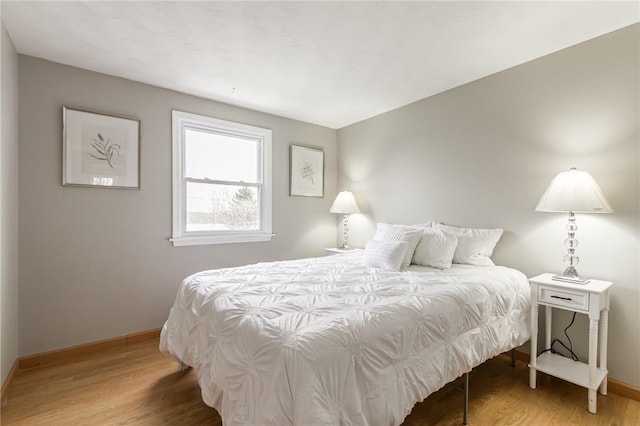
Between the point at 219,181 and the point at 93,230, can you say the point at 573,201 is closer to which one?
the point at 219,181

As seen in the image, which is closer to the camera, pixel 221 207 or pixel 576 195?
pixel 576 195

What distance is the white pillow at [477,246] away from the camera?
102 inches

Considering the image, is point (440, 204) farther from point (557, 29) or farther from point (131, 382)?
point (131, 382)

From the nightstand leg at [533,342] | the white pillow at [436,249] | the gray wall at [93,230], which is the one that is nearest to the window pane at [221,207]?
the gray wall at [93,230]

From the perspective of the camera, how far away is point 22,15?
6.30 ft

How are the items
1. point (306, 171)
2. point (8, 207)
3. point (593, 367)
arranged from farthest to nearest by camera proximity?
1. point (306, 171)
2. point (8, 207)
3. point (593, 367)

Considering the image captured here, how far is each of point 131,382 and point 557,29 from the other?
3.88 meters

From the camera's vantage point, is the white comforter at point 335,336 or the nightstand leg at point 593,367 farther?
the nightstand leg at point 593,367

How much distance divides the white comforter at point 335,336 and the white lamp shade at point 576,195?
611mm

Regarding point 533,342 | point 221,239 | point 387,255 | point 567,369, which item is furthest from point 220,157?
point 567,369

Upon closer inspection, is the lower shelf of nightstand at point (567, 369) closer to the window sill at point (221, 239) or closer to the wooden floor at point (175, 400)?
the wooden floor at point (175, 400)

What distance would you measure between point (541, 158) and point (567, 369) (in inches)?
61.3

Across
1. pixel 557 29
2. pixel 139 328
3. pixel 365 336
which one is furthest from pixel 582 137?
pixel 139 328

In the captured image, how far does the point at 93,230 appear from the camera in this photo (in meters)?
2.66
